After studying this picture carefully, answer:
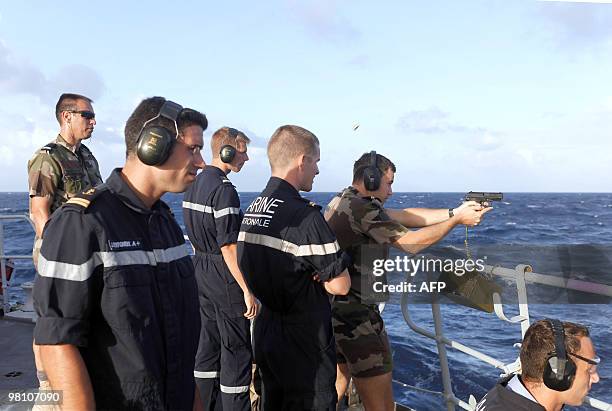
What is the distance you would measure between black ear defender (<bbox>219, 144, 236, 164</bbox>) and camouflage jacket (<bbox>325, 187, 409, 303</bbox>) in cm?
128

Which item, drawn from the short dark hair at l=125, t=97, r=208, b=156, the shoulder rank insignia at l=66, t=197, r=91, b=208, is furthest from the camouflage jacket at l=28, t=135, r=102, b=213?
the shoulder rank insignia at l=66, t=197, r=91, b=208

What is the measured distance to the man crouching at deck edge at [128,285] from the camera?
154cm

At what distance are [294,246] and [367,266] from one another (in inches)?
29.5

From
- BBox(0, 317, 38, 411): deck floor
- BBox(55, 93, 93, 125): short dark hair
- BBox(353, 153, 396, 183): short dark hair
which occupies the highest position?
BBox(55, 93, 93, 125): short dark hair

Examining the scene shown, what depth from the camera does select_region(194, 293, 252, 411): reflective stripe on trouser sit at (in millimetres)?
3814

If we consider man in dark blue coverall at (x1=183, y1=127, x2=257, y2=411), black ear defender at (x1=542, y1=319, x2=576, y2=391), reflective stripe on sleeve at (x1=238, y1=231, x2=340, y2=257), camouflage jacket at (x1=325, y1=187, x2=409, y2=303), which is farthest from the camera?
man in dark blue coverall at (x1=183, y1=127, x2=257, y2=411)

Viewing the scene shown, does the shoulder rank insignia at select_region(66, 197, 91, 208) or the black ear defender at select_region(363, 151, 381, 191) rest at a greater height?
the black ear defender at select_region(363, 151, 381, 191)

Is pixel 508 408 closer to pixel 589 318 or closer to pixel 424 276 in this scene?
pixel 424 276

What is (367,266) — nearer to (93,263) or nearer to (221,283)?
(221,283)

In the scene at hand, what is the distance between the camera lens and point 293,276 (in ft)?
8.54

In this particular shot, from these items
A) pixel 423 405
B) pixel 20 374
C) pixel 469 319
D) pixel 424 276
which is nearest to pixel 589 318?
pixel 469 319

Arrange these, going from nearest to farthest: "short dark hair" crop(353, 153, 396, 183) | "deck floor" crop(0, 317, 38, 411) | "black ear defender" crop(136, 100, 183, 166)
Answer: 1. "black ear defender" crop(136, 100, 183, 166)
2. "short dark hair" crop(353, 153, 396, 183)
3. "deck floor" crop(0, 317, 38, 411)

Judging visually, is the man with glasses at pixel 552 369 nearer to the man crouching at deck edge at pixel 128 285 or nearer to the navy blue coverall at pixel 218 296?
the man crouching at deck edge at pixel 128 285

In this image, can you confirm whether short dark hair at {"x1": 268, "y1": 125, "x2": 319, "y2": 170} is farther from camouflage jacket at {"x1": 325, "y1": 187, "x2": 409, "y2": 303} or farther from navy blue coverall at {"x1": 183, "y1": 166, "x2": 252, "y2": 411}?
navy blue coverall at {"x1": 183, "y1": 166, "x2": 252, "y2": 411}
